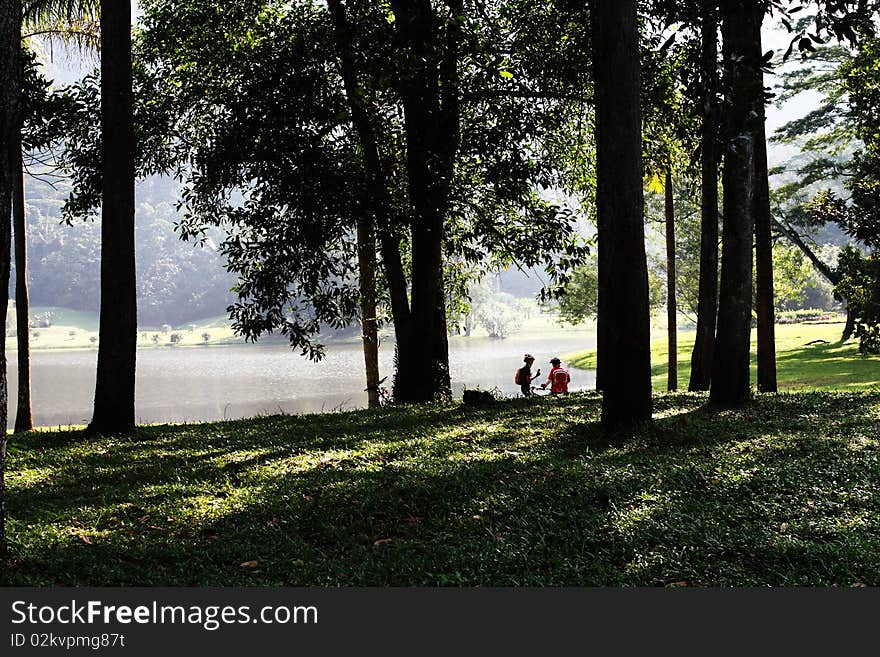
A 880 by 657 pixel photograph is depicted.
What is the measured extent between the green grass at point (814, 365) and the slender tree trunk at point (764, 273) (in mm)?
6610

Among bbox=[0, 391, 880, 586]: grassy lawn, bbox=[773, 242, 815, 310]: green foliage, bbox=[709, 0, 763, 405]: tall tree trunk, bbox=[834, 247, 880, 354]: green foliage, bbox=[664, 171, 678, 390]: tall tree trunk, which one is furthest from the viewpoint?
bbox=[773, 242, 815, 310]: green foliage

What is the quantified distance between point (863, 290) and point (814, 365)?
14.4 metres

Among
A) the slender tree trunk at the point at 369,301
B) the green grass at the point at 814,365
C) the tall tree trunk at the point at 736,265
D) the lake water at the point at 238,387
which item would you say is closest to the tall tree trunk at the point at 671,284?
the green grass at the point at 814,365

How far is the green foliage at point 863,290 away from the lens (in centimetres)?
1781

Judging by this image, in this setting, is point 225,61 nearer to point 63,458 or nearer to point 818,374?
point 63,458

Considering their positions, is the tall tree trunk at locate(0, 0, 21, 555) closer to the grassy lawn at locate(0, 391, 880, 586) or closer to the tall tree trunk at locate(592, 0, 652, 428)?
the grassy lawn at locate(0, 391, 880, 586)

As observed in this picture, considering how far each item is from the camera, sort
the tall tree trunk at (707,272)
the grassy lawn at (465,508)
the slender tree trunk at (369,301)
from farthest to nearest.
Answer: the slender tree trunk at (369,301), the tall tree trunk at (707,272), the grassy lawn at (465,508)

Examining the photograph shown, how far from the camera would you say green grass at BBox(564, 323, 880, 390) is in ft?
85.9

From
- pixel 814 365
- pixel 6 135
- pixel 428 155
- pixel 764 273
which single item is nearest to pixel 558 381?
pixel 764 273

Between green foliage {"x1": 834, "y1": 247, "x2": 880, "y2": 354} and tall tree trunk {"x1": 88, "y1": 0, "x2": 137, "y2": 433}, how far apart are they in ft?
50.1

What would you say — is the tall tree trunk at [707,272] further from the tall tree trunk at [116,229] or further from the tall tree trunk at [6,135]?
the tall tree trunk at [6,135]

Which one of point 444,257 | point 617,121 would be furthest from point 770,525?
point 444,257

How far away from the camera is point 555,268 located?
15.2m

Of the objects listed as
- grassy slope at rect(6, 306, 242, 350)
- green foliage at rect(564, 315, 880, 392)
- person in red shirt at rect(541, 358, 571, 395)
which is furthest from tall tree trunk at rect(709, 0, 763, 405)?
grassy slope at rect(6, 306, 242, 350)
